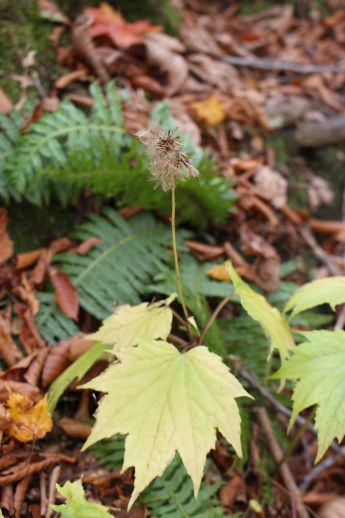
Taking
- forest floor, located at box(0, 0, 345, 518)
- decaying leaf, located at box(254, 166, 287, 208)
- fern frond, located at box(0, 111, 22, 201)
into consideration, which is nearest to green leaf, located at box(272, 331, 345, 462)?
forest floor, located at box(0, 0, 345, 518)

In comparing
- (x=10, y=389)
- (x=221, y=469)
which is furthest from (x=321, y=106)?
(x=10, y=389)

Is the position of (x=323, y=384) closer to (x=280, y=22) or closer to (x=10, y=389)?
(x=10, y=389)

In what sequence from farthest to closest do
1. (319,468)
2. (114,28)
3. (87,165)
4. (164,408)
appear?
(114,28) < (87,165) < (319,468) < (164,408)

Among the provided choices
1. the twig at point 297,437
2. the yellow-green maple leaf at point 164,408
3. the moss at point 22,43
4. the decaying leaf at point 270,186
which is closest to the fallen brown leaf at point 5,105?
the moss at point 22,43

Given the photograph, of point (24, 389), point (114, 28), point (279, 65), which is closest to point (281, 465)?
Result: point (24, 389)

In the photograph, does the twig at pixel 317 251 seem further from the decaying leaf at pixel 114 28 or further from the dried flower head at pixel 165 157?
the dried flower head at pixel 165 157

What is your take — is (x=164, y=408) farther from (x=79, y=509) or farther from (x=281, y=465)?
(x=281, y=465)
